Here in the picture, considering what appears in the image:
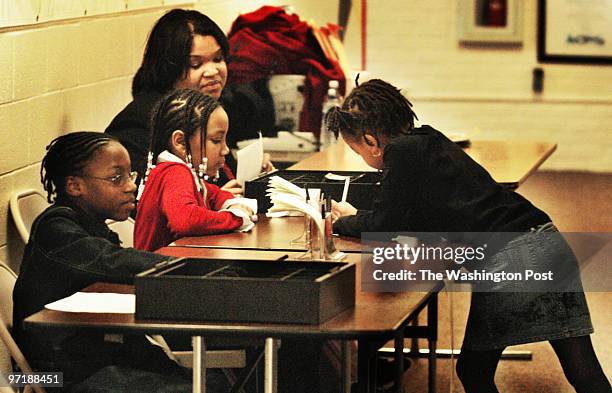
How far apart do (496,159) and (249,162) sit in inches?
44.0

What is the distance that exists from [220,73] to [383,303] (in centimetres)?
181

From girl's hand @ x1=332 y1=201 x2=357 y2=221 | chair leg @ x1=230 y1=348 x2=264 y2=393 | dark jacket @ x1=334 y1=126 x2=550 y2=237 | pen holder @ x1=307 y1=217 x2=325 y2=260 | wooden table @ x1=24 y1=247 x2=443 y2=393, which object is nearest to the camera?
wooden table @ x1=24 y1=247 x2=443 y2=393

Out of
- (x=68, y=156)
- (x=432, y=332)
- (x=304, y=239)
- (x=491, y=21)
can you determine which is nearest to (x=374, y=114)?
(x=304, y=239)

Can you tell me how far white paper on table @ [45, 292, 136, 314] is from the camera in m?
2.27

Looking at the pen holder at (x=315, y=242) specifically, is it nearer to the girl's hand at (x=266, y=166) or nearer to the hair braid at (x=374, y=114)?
the hair braid at (x=374, y=114)

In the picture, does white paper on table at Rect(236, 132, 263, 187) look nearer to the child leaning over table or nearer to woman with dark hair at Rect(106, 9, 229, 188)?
woman with dark hair at Rect(106, 9, 229, 188)

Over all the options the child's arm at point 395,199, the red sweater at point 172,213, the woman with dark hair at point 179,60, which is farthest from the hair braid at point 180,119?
the child's arm at point 395,199

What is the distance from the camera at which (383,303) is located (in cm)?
233

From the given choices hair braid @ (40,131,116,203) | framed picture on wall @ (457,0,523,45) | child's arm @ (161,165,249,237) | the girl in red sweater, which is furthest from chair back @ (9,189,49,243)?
framed picture on wall @ (457,0,523,45)

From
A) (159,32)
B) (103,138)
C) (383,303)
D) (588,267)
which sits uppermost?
(159,32)

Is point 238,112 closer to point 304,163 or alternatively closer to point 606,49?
point 304,163

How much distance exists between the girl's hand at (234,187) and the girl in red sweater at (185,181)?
0.13m

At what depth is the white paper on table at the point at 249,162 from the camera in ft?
11.5

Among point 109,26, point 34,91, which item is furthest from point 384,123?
point 109,26
